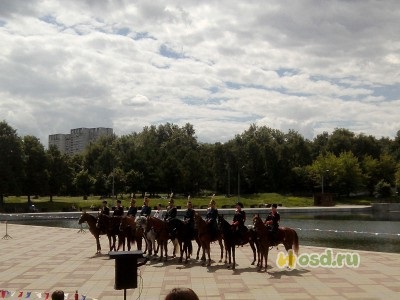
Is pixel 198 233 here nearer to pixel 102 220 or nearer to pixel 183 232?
pixel 183 232

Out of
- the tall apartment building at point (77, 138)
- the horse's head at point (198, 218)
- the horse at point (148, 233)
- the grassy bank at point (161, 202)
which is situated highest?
the tall apartment building at point (77, 138)

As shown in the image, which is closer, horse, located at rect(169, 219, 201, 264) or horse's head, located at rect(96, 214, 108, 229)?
horse, located at rect(169, 219, 201, 264)

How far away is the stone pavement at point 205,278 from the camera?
12711 mm

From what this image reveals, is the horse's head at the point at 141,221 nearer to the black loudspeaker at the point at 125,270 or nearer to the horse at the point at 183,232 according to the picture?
the horse at the point at 183,232

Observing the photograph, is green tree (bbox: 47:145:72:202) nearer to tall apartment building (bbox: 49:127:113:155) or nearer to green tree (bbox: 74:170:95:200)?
green tree (bbox: 74:170:95:200)

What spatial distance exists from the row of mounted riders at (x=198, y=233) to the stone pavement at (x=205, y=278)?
0.62 metres

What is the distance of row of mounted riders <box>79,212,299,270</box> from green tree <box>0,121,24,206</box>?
1566 inches

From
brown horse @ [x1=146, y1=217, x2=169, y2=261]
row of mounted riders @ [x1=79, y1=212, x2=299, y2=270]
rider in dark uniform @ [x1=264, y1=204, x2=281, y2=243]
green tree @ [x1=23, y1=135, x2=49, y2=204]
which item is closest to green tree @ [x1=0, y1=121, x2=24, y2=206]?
green tree @ [x1=23, y1=135, x2=49, y2=204]

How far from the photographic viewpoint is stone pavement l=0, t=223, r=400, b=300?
1271cm

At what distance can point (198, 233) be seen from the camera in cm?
1717

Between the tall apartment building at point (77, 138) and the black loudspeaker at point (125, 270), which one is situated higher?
the tall apartment building at point (77, 138)

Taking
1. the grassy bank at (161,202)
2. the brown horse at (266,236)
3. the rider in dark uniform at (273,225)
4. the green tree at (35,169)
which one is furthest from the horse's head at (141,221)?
the green tree at (35,169)

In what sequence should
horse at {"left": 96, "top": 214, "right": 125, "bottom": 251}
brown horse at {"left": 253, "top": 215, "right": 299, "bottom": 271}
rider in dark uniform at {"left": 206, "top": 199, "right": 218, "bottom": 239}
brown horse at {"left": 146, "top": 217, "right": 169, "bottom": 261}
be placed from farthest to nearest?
1. horse at {"left": 96, "top": 214, "right": 125, "bottom": 251}
2. brown horse at {"left": 146, "top": 217, "right": 169, "bottom": 261}
3. rider in dark uniform at {"left": 206, "top": 199, "right": 218, "bottom": 239}
4. brown horse at {"left": 253, "top": 215, "right": 299, "bottom": 271}

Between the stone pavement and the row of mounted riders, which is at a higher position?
the row of mounted riders
